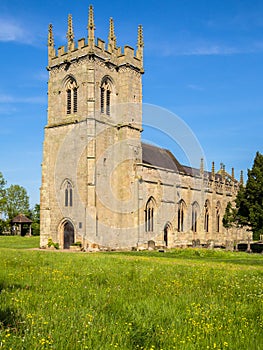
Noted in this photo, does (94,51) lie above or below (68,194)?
above

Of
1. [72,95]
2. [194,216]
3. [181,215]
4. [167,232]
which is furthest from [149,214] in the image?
[72,95]

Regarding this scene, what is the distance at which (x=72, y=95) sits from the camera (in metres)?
34.4

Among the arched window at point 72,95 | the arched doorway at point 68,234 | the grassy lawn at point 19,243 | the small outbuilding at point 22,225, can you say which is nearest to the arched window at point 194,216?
the arched doorway at point 68,234

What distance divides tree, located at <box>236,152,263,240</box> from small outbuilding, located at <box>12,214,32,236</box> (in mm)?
34101

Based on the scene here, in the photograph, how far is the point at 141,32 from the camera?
37.1 metres

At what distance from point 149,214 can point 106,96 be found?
11.2 metres

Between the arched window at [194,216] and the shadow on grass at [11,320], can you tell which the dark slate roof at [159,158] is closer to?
the arched window at [194,216]

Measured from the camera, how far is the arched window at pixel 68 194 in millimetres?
33406

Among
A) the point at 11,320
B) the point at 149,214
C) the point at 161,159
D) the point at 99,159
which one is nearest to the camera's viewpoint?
the point at 11,320

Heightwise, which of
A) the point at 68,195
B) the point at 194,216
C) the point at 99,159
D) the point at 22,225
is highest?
the point at 99,159

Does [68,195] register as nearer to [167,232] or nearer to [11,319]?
[167,232]

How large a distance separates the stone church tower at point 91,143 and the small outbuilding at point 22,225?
24.8 metres

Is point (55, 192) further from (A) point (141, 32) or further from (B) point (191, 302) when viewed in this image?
(B) point (191, 302)

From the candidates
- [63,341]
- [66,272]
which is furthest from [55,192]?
[63,341]
